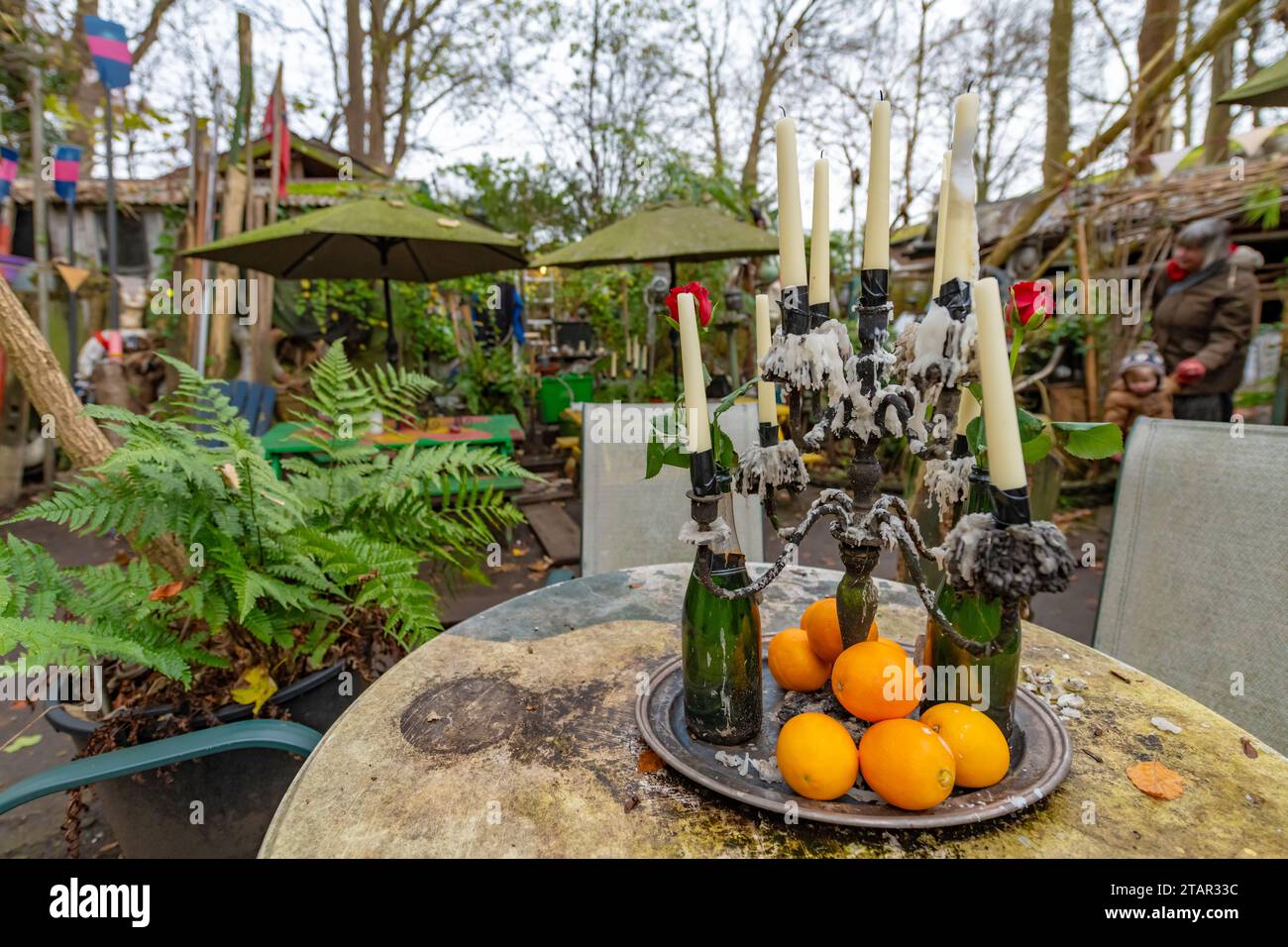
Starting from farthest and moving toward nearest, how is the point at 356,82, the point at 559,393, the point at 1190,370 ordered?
the point at 356,82 → the point at 559,393 → the point at 1190,370

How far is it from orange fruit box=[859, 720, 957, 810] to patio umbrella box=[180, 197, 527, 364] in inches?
169

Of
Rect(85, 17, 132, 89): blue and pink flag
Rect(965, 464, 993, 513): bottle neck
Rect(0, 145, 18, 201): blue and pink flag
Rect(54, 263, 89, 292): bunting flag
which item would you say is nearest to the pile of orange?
Rect(965, 464, 993, 513): bottle neck

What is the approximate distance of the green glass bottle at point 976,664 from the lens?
0.88m

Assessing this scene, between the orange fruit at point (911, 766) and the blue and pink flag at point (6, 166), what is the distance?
26.7ft

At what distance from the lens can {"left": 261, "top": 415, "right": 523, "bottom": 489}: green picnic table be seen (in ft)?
13.9

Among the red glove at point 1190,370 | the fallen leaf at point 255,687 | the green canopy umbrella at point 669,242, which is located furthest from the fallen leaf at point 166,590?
the red glove at point 1190,370

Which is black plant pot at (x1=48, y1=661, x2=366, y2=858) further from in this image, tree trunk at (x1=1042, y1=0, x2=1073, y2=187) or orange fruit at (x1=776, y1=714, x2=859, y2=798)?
tree trunk at (x1=1042, y1=0, x2=1073, y2=187)

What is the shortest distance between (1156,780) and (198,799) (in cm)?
175

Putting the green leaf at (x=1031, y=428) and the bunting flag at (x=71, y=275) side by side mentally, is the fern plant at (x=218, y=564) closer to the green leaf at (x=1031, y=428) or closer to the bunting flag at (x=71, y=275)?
the green leaf at (x=1031, y=428)

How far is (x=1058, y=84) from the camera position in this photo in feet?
25.8

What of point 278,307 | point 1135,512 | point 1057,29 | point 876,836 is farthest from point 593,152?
point 876,836

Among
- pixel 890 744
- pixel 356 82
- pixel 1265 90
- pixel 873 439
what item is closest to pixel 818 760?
pixel 890 744

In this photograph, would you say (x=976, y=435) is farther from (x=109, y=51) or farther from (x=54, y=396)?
(x=109, y=51)
